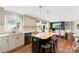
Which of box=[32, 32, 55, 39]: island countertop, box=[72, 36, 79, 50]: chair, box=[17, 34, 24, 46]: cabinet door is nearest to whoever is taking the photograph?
box=[72, 36, 79, 50]: chair

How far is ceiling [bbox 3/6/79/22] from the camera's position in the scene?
2179 mm

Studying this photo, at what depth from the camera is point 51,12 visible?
2.34 metres

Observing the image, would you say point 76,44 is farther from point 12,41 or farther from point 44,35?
point 12,41

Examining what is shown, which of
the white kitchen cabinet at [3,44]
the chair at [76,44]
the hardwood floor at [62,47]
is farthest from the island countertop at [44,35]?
the white kitchen cabinet at [3,44]

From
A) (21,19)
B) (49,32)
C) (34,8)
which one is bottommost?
(49,32)

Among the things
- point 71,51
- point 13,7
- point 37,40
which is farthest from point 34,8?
point 71,51

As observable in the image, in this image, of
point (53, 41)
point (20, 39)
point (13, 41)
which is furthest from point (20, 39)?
point (53, 41)

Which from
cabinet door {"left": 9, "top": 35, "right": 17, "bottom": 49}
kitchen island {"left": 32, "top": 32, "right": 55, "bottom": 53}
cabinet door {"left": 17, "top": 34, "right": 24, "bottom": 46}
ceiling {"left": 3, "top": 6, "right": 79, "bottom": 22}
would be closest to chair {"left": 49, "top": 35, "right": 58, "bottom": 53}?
kitchen island {"left": 32, "top": 32, "right": 55, "bottom": 53}

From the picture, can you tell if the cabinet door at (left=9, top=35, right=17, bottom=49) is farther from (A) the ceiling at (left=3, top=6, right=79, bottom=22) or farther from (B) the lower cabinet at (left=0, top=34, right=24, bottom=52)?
(A) the ceiling at (left=3, top=6, right=79, bottom=22)

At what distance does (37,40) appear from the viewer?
8.03 ft

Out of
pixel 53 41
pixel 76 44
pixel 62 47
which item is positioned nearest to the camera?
pixel 76 44

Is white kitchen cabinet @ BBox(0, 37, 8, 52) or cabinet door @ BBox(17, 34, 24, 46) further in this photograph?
cabinet door @ BBox(17, 34, 24, 46)
